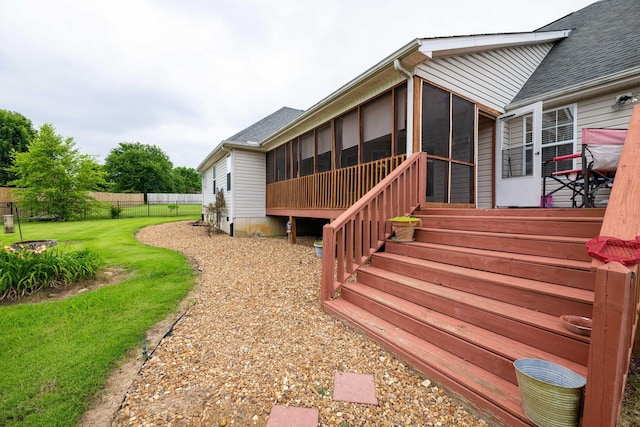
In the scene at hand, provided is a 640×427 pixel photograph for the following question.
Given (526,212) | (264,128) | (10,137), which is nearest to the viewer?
(526,212)

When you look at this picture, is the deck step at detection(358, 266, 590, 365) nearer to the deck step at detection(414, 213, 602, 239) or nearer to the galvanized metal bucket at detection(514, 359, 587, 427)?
the galvanized metal bucket at detection(514, 359, 587, 427)

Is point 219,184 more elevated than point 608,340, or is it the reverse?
point 219,184

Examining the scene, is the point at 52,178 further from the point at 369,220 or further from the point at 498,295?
the point at 498,295

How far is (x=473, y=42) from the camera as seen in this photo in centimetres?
474

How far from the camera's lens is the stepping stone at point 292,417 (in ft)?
5.13

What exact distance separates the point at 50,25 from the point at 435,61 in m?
9.60

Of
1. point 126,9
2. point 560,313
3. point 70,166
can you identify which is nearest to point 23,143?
point 70,166

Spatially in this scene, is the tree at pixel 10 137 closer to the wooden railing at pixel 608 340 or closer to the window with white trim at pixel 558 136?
the wooden railing at pixel 608 340

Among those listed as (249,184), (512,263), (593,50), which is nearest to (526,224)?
(512,263)

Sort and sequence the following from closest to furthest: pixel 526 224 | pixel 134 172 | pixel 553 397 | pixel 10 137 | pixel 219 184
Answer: pixel 553 397 → pixel 526 224 → pixel 219 184 → pixel 10 137 → pixel 134 172

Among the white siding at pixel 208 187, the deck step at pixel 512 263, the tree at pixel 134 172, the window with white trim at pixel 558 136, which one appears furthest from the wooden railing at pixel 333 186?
the tree at pixel 134 172

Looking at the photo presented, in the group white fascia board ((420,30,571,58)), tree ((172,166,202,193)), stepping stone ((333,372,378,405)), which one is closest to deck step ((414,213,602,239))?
stepping stone ((333,372,378,405))

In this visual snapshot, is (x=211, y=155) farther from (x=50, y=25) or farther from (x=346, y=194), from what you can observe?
(x=346, y=194)

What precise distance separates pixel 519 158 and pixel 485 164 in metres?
0.74
